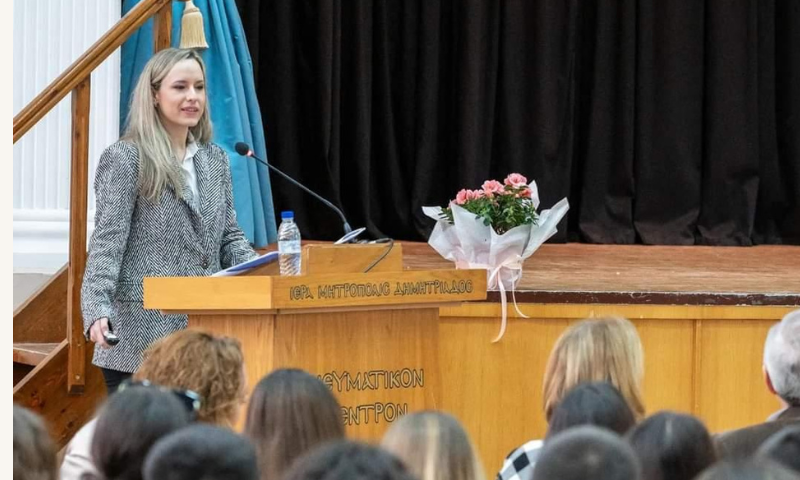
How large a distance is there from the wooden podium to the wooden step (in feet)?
4.02

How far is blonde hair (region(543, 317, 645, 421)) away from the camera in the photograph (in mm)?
2760

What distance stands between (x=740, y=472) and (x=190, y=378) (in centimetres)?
122

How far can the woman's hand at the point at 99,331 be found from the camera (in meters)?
3.33

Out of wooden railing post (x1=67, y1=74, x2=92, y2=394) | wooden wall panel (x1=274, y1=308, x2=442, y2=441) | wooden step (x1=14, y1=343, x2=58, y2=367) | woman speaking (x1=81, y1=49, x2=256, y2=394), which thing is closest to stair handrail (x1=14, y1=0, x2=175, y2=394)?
wooden railing post (x1=67, y1=74, x2=92, y2=394)

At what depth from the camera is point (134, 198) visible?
3488mm

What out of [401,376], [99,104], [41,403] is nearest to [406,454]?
[401,376]

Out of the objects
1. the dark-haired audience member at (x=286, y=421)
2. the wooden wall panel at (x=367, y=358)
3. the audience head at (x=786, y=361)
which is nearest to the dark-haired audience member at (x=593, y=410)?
the dark-haired audience member at (x=286, y=421)

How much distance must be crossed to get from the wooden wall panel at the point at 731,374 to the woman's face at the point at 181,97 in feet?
6.24

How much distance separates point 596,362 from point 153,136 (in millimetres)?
1443

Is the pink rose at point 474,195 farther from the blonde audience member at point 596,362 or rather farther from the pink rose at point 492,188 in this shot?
the blonde audience member at point 596,362

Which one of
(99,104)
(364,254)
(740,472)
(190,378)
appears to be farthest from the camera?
(99,104)

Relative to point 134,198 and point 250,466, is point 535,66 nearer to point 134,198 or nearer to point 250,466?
point 134,198

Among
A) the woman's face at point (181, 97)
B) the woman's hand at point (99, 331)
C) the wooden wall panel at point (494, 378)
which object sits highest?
the woman's face at point (181, 97)

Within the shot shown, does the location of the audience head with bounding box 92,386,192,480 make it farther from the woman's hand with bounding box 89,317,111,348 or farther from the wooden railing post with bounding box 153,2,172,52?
the wooden railing post with bounding box 153,2,172,52
